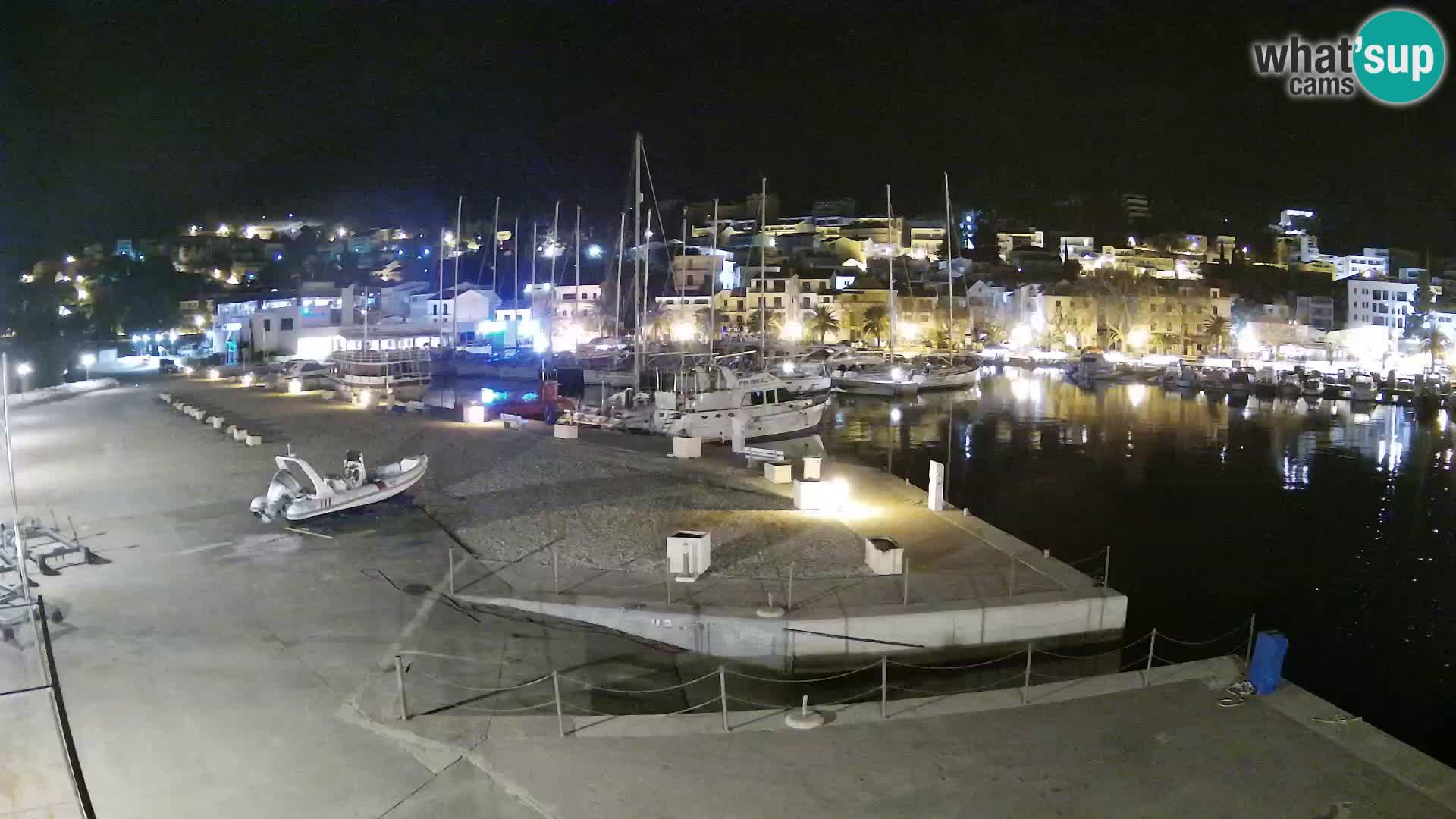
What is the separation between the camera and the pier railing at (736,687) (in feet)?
24.9

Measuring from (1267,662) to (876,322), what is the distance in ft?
297

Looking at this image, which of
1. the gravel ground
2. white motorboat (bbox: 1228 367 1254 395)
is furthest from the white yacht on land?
white motorboat (bbox: 1228 367 1254 395)

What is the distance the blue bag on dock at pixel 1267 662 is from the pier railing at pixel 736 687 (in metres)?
0.54

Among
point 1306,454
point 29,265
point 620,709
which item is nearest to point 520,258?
point 29,265

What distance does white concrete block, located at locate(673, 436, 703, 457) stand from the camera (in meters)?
20.7

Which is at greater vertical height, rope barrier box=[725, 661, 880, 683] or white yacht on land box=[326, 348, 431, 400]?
white yacht on land box=[326, 348, 431, 400]

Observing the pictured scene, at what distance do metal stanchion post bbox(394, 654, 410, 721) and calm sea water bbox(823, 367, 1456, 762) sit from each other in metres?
10.6

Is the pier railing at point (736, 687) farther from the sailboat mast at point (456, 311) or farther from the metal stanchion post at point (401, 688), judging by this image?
the sailboat mast at point (456, 311)

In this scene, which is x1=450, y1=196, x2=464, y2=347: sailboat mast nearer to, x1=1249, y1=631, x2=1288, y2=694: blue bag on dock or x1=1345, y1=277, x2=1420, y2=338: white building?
x1=1249, y1=631, x2=1288, y2=694: blue bag on dock

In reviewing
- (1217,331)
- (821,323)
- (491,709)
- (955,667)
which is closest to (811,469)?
(955,667)

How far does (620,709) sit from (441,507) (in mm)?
7778

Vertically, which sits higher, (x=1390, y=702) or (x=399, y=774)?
(x=399, y=774)

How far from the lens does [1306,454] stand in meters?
33.8

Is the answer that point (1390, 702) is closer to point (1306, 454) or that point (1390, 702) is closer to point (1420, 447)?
point (1306, 454)
